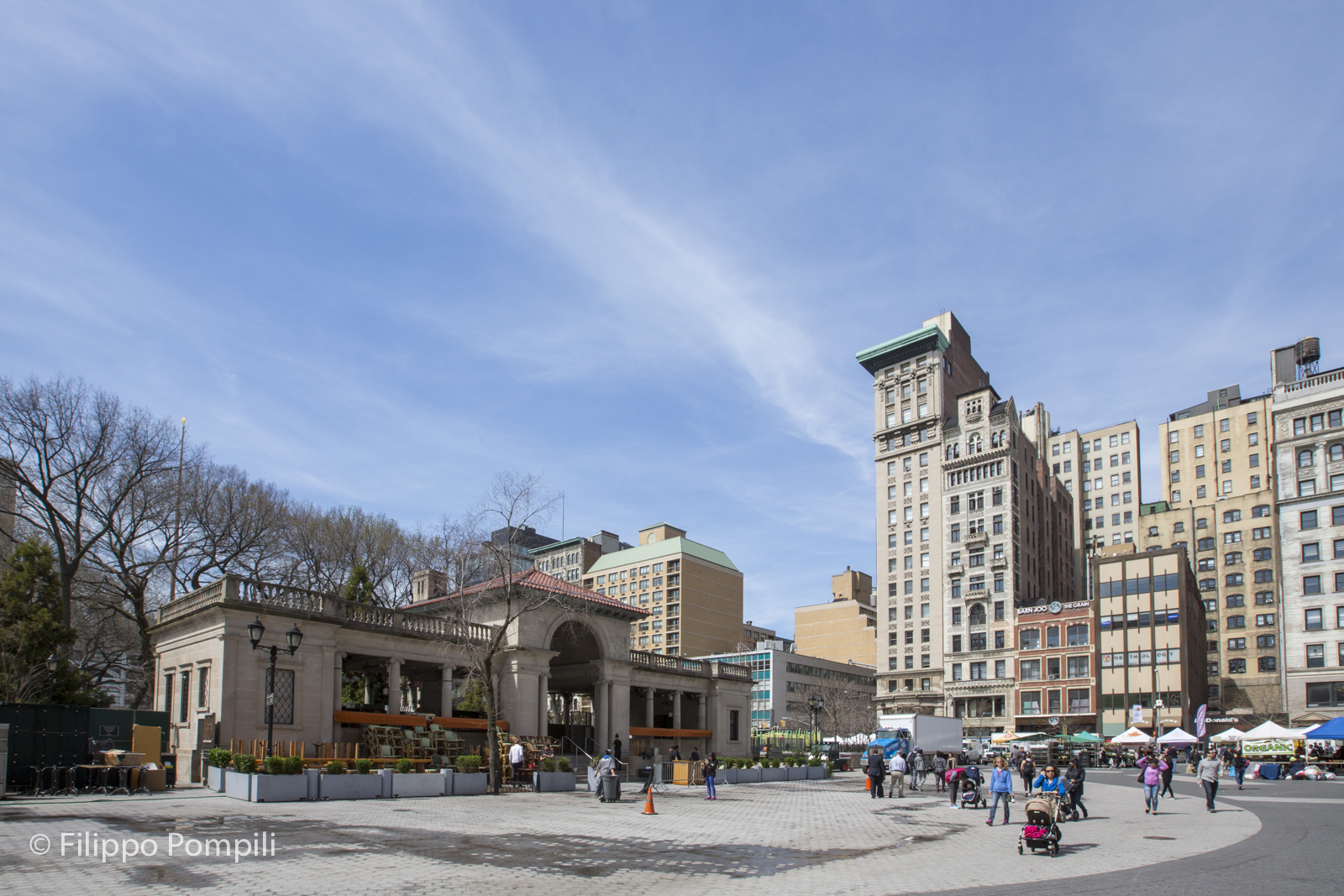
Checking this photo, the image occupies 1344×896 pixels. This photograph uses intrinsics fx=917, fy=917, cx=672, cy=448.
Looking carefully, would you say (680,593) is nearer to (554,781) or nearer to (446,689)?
(446,689)

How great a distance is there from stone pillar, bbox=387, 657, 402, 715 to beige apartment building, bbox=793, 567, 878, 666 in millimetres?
106755

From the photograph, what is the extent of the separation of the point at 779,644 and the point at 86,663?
9654 centimetres

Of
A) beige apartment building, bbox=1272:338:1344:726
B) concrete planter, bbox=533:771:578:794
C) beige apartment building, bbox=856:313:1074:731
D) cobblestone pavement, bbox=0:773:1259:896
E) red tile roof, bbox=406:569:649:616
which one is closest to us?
cobblestone pavement, bbox=0:773:1259:896

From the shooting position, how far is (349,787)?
992 inches

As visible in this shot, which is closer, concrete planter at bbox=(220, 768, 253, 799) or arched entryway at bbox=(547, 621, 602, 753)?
concrete planter at bbox=(220, 768, 253, 799)

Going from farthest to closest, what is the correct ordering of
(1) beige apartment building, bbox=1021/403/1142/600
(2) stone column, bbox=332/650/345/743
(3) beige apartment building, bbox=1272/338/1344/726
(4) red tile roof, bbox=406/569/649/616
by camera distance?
(1) beige apartment building, bbox=1021/403/1142/600, (3) beige apartment building, bbox=1272/338/1344/726, (4) red tile roof, bbox=406/569/649/616, (2) stone column, bbox=332/650/345/743

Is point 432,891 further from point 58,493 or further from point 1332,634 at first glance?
point 1332,634

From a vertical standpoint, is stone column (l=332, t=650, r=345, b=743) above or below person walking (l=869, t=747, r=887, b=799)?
above

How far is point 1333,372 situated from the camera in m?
80.8

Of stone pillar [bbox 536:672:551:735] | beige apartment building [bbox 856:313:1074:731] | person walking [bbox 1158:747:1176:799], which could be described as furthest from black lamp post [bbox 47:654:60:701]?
beige apartment building [bbox 856:313:1074:731]

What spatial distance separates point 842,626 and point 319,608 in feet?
382

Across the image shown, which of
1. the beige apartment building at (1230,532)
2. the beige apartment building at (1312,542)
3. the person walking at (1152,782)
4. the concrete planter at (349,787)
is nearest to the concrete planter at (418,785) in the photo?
the concrete planter at (349,787)

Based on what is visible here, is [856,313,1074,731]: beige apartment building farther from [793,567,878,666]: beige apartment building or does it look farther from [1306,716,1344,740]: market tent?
[1306,716,1344,740]: market tent

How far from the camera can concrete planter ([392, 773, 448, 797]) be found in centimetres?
2638
